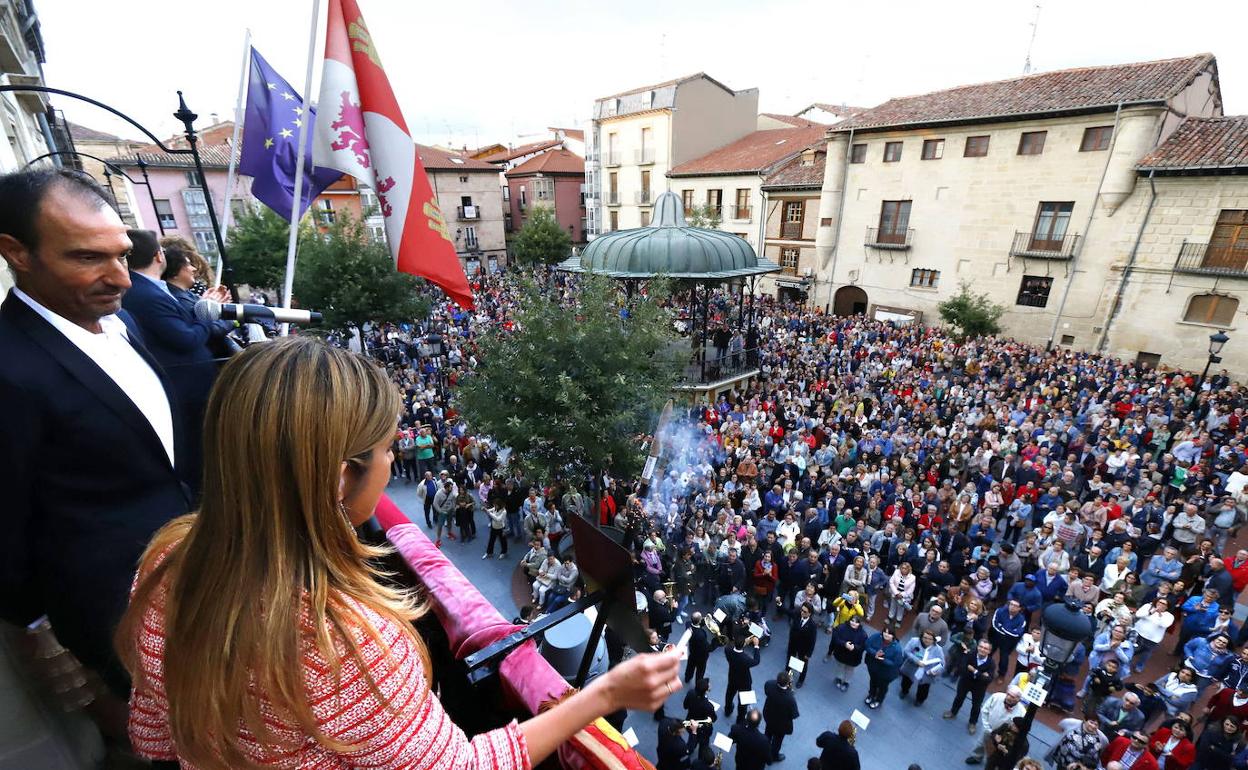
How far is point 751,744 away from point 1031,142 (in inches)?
1019

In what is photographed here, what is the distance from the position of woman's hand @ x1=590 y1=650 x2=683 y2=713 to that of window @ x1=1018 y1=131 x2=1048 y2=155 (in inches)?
1099

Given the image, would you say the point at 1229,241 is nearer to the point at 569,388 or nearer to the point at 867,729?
the point at 867,729

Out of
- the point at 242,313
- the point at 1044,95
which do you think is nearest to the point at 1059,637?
the point at 242,313

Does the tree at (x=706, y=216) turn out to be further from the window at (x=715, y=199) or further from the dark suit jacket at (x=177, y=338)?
the dark suit jacket at (x=177, y=338)

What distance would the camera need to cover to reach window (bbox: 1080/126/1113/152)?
2002 centimetres

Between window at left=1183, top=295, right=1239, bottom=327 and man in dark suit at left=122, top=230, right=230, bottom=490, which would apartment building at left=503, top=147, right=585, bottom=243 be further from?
man in dark suit at left=122, top=230, right=230, bottom=490

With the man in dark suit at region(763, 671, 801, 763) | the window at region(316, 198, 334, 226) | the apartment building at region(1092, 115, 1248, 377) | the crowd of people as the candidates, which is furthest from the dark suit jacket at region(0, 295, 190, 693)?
the window at region(316, 198, 334, 226)

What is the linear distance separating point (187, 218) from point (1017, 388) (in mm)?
41433

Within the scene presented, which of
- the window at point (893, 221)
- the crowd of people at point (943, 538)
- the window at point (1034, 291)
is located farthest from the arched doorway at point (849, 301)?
the crowd of people at point (943, 538)

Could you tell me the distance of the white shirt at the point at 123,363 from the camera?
5.61 ft

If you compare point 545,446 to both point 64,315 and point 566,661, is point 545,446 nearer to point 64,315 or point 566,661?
point 566,661

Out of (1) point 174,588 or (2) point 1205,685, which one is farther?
(2) point 1205,685

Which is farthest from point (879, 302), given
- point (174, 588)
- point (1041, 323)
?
point (174, 588)

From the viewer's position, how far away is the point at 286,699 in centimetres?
95
